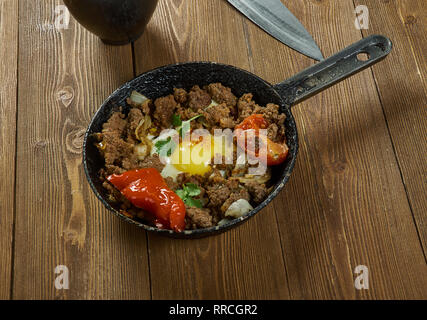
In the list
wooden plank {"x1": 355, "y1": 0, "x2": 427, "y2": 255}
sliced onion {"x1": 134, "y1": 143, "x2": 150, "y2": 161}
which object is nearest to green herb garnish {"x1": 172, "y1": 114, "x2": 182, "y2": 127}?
Result: sliced onion {"x1": 134, "y1": 143, "x2": 150, "y2": 161}

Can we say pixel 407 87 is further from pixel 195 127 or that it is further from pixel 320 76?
pixel 195 127

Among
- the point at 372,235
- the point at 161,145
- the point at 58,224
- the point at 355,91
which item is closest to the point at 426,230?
the point at 372,235

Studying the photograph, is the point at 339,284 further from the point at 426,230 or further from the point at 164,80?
the point at 164,80

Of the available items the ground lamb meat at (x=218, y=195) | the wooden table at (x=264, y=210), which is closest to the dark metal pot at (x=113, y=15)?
the wooden table at (x=264, y=210)

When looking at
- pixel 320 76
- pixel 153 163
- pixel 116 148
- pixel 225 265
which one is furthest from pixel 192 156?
pixel 320 76

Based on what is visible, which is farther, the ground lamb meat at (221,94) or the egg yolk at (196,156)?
the ground lamb meat at (221,94)

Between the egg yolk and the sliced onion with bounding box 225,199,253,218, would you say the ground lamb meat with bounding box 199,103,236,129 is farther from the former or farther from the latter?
the sliced onion with bounding box 225,199,253,218

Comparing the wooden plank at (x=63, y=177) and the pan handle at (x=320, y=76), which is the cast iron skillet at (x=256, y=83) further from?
the wooden plank at (x=63, y=177)
